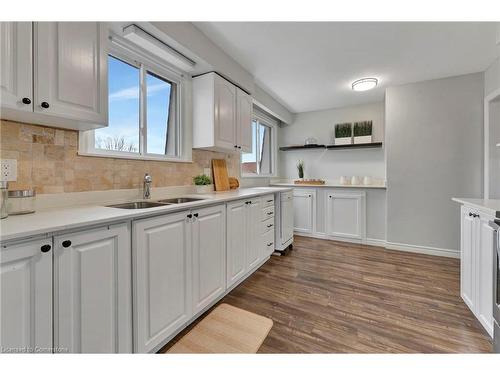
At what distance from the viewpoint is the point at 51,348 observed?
35.2 inches

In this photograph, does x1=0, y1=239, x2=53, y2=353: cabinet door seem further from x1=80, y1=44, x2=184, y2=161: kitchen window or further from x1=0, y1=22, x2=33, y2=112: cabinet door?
x1=80, y1=44, x2=184, y2=161: kitchen window

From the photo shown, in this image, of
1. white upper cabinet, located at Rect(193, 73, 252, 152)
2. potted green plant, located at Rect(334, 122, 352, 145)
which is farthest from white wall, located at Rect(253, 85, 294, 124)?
potted green plant, located at Rect(334, 122, 352, 145)

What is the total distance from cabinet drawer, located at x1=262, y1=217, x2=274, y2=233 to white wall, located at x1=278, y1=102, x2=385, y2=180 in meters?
2.18

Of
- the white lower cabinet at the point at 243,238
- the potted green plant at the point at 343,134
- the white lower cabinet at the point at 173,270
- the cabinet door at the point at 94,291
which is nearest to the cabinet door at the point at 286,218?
the white lower cabinet at the point at 243,238

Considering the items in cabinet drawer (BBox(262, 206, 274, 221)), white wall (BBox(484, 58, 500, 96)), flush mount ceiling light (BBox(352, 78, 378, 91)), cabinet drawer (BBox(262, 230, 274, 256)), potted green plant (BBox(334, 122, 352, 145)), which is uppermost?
flush mount ceiling light (BBox(352, 78, 378, 91))

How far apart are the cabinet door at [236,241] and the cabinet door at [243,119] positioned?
3.64ft

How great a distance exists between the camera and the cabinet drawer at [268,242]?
271cm

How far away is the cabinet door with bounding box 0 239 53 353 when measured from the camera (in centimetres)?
78

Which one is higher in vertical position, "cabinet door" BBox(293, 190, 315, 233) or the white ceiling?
the white ceiling

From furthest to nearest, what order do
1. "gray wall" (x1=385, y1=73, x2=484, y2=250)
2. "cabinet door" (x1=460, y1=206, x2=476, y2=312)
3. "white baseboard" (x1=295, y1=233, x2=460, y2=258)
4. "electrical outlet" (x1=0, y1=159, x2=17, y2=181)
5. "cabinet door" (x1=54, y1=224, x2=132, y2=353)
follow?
"white baseboard" (x1=295, y1=233, x2=460, y2=258)
"gray wall" (x1=385, y1=73, x2=484, y2=250)
"cabinet door" (x1=460, y1=206, x2=476, y2=312)
"electrical outlet" (x1=0, y1=159, x2=17, y2=181)
"cabinet door" (x1=54, y1=224, x2=132, y2=353)

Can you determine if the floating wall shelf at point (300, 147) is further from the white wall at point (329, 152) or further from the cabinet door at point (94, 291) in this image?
the cabinet door at point (94, 291)
